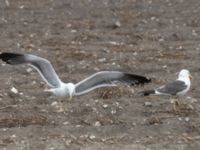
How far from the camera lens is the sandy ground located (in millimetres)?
7992

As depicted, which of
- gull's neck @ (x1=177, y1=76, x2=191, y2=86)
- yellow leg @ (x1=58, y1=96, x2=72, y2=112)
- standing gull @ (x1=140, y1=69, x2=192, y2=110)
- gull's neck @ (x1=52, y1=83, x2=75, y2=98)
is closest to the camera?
gull's neck @ (x1=52, y1=83, x2=75, y2=98)

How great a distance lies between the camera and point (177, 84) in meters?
9.49

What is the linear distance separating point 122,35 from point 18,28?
216cm

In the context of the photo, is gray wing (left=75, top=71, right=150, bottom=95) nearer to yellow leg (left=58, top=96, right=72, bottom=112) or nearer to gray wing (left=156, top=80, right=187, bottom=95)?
yellow leg (left=58, top=96, right=72, bottom=112)

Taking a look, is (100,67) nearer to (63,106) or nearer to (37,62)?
(63,106)

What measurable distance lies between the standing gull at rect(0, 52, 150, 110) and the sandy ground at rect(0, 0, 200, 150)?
1.07 feet

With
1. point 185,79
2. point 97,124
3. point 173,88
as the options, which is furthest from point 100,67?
point 97,124

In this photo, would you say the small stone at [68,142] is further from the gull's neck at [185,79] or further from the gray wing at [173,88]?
the gull's neck at [185,79]

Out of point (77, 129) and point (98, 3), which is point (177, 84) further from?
point (98, 3)

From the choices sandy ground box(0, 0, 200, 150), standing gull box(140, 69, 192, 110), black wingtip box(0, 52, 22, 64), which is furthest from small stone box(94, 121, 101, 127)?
black wingtip box(0, 52, 22, 64)

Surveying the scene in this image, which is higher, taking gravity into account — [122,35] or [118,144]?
[122,35]

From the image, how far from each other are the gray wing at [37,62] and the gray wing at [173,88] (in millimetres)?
1424

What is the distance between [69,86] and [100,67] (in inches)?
114

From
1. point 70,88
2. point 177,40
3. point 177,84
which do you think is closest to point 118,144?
point 70,88
